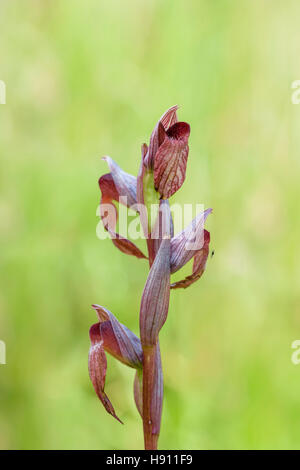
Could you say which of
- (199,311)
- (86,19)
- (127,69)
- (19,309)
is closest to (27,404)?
(19,309)

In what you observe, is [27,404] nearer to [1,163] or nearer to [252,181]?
[1,163]

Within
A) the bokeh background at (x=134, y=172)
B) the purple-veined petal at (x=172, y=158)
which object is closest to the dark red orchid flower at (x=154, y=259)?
the purple-veined petal at (x=172, y=158)

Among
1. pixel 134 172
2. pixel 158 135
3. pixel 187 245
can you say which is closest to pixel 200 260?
pixel 187 245

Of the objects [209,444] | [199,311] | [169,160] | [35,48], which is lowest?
[209,444]

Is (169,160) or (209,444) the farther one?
(209,444)

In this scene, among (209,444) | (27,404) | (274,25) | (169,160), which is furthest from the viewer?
(274,25)

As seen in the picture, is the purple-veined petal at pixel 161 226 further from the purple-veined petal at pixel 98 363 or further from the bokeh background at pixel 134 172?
the bokeh background at pixel 134 172

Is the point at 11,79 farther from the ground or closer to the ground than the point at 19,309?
farther from the ground
